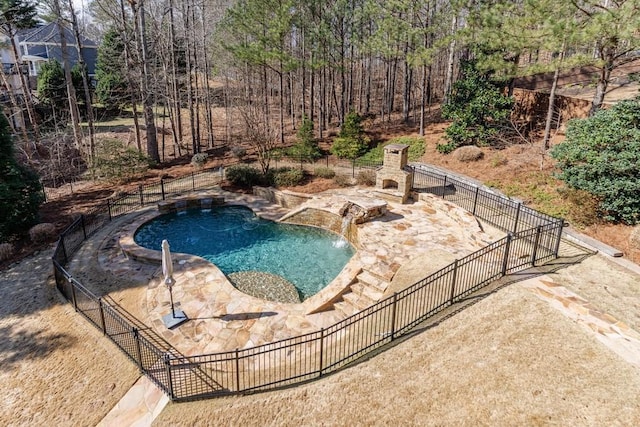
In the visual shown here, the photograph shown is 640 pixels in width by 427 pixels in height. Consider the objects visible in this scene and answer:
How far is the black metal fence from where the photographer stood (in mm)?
7754

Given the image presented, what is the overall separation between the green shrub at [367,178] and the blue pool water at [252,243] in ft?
15.8

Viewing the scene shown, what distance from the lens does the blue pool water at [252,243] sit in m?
12.7

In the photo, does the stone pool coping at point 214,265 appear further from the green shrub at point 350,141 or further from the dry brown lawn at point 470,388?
the green shrub at point 350,141

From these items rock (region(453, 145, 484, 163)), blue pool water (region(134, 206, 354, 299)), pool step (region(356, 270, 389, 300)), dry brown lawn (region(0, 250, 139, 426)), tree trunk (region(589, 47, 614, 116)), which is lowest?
dry brown lawn (region(0, 250, 139, 426))

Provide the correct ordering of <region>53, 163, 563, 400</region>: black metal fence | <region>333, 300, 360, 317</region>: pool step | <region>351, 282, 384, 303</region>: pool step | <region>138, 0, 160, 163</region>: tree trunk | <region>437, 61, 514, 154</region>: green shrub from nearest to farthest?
<region>53, 163, 563, 400</region>: black metal fence < <region>333, 300, 360, 317</region>: pool step < <region>351, 282, 384, 303</region>: pool step < <region>437, 61, 514, 154</region>: green shrub < <region>138, 0, 160, 163</region>: tree trunk

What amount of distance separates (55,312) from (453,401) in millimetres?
10092

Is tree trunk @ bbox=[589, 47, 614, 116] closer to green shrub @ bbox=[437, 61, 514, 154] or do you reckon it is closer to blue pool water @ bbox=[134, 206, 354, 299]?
green shrub @ bbox=[437, 61, 514, 154]

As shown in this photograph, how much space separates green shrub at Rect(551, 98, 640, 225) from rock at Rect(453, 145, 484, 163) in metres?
6.40

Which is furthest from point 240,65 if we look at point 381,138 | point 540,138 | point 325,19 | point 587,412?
point 587,412

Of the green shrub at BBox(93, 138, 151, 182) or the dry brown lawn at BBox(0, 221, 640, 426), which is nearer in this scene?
the dry brown lawn at BBox(0, 221, 640, 426)

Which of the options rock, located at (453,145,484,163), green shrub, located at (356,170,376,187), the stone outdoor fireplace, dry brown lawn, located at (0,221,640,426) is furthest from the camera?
rock, located at (453,145,484,163)

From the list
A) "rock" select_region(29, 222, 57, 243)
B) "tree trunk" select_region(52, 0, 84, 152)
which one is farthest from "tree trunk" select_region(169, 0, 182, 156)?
"rock" select_region(29, 222, 57, 243)

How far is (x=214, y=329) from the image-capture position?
9.46 meters

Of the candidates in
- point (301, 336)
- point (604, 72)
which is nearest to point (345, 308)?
point (301, 336)
